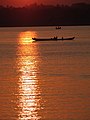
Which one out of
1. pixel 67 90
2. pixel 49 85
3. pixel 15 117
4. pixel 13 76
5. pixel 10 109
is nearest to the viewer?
pixel 15 117

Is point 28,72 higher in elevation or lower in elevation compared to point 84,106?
higher

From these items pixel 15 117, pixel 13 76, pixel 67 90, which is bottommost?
pixel 15 117

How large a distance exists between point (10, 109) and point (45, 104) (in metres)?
1.85

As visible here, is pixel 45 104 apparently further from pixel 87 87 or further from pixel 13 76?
pixel 13 76

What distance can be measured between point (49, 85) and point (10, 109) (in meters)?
7.20

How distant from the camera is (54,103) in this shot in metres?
23.4

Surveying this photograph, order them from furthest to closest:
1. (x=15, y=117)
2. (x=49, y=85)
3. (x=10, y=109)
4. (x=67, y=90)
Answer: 1. (x=49, y=85)
2. (x=67, y=90)
3. (x=10, y=109)
4. (x=15, y=117)

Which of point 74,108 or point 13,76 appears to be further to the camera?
point 13,76

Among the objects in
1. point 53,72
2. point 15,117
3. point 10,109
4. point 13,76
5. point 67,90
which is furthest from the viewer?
point 53,72

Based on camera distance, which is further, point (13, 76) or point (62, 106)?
point (13, 76)

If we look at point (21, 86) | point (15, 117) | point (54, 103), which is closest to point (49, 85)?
point (21, 86)

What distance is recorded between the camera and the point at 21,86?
29.6 m

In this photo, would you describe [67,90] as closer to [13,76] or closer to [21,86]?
[21,86]

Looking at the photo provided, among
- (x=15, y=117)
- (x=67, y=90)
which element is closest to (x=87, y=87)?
(x=67, y=90)
